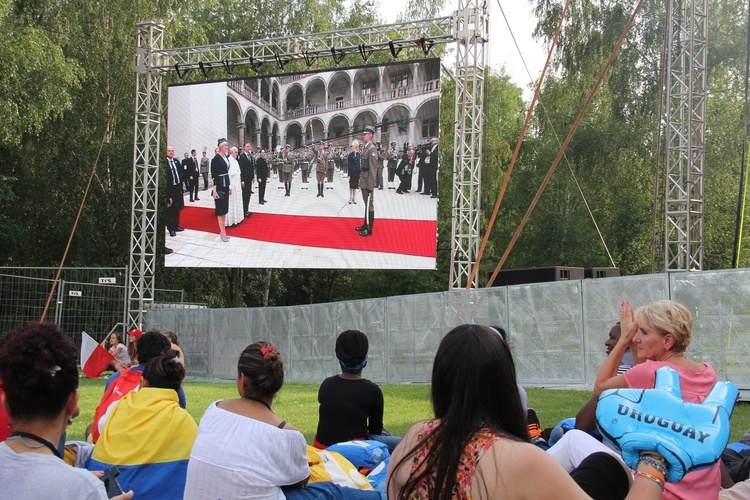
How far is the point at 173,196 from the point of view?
19469 millimetres

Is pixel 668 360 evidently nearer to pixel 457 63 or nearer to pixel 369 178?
pixel 457 63

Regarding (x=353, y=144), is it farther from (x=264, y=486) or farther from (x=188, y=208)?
(x=264, y=486)

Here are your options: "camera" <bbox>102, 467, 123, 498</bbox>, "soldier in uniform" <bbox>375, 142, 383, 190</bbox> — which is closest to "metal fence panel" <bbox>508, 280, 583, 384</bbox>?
"soldier in uniform" <bbox>375, 142, 383, 190</bbox>

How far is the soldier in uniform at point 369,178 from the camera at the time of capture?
17.3 m

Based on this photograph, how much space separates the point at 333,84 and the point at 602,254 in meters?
16.4

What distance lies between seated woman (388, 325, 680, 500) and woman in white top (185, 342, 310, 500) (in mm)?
1700

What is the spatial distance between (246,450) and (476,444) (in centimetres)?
203

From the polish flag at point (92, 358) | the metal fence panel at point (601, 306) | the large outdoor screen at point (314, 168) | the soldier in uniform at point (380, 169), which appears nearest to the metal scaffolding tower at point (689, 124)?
the metal fence panel at point (601, 306)

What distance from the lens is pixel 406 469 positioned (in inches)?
87.9

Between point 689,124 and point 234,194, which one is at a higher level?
point 689,124

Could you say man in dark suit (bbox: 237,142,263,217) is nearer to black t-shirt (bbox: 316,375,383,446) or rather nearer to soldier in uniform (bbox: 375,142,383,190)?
soldier in uniform (bbox: 375,142,383,190)

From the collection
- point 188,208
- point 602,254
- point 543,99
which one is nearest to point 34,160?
point 188,208

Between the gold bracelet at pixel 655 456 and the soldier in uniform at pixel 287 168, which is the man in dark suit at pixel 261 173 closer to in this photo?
the soldier in uniform at pixel 287 168

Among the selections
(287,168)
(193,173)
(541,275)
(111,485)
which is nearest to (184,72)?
(193,173)
